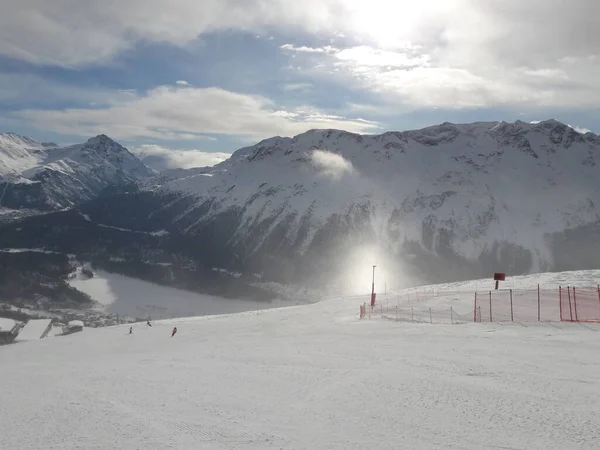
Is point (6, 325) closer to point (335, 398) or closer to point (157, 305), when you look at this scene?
point (157, 305)

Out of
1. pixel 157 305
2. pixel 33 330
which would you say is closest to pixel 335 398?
pixel 33 330

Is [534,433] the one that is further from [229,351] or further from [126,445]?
[229,351]

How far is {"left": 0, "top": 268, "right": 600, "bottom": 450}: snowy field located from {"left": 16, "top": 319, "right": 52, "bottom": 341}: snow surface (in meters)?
75.6

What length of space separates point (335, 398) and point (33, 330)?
318 feet

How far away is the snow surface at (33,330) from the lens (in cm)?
8631

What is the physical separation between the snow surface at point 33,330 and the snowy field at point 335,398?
7562 centimetres

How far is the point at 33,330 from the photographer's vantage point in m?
92.0

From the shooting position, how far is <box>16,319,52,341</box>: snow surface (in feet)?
283

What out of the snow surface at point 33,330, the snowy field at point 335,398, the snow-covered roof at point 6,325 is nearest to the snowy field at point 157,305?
the snow surface at point 33,330

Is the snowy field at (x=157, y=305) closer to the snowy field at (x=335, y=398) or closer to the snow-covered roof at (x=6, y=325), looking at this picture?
the snow-covered roof at (x=6, y=325)

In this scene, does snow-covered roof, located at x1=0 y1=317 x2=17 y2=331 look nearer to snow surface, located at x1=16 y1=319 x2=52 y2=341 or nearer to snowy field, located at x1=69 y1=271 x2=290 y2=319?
snow surface, located at x1=16 y1=319 x2=52 y2=341

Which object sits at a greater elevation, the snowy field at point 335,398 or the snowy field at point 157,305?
the snowy field at point 335,398

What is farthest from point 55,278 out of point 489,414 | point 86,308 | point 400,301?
point 489,414

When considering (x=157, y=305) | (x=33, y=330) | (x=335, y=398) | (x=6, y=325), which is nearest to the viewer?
(x=335, y=398)
